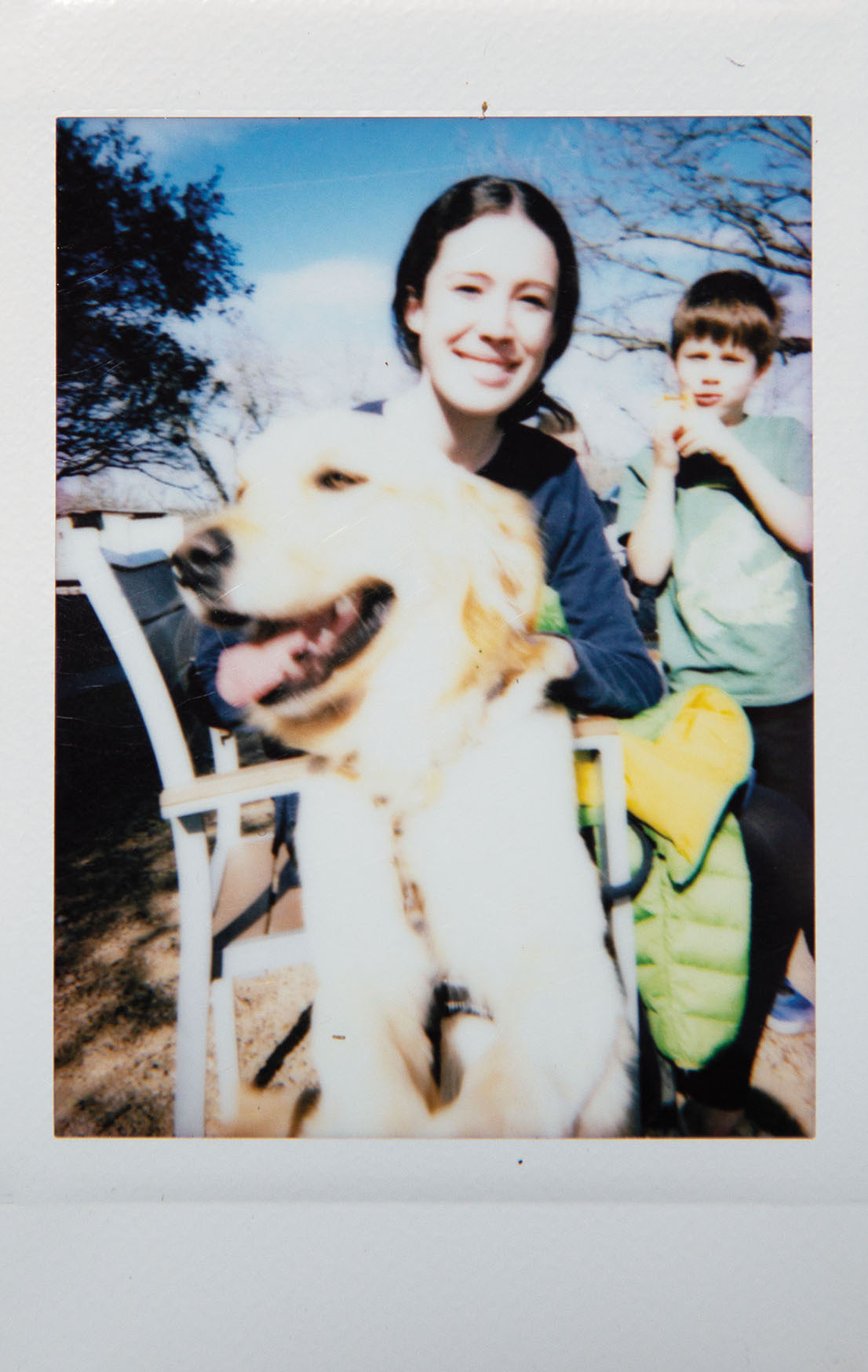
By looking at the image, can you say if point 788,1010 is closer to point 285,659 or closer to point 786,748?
point 786,748

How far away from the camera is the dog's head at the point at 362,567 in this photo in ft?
3.67

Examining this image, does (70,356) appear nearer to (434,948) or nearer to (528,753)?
(528,753)

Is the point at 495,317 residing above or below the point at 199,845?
above

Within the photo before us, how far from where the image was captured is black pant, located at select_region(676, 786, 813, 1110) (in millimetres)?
1165

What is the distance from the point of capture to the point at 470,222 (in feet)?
3.67

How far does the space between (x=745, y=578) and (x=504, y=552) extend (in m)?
0.39

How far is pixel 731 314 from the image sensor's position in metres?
1.15

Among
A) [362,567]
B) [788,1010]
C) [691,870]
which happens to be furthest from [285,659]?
[788,1010]

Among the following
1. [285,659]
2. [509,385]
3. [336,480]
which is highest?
[509,385]

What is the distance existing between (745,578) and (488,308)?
0.59m

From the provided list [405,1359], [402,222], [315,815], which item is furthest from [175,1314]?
[402,222]

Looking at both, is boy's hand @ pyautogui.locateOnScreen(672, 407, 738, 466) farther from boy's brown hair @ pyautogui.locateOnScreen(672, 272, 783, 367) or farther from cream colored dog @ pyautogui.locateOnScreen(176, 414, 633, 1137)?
cream colored dog @ pyautogui.locateOnScreen(176, 414, 633, 1137)

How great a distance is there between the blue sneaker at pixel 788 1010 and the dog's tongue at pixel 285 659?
89 cm

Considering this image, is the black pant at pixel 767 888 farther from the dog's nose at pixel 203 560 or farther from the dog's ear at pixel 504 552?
the dog's nose at pixel 203 560
